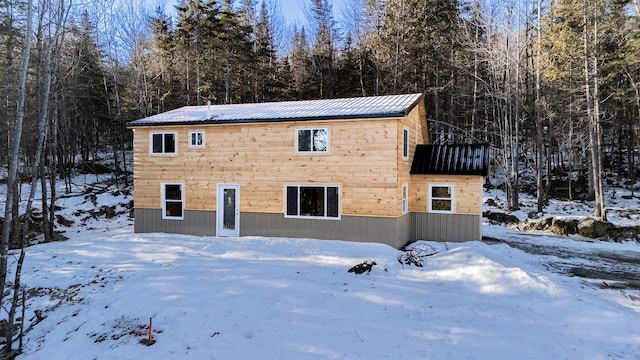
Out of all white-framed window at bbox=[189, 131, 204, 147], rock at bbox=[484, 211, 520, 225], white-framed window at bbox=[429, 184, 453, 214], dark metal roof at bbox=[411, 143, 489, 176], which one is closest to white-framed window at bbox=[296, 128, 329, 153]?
dark metal roof at bbox=[411, 143, 489, 176]

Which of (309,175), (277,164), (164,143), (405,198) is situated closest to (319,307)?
(309,175)

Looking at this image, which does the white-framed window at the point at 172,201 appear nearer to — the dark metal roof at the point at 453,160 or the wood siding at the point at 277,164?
the wood siding at the point at 277,164

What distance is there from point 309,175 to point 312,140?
1224mm

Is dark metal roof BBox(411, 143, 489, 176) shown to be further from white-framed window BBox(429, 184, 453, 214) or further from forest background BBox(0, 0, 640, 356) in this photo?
forest background BBox(0, 0, 640, 356)

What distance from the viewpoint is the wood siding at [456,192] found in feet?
41.2

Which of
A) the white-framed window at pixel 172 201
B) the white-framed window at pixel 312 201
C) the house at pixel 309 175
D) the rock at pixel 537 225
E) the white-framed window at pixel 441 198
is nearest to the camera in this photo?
the house at pixel 309 175

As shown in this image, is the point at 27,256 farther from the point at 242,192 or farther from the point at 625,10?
the point at 625,10

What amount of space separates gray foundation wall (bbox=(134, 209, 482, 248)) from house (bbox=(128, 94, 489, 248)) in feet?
0.11

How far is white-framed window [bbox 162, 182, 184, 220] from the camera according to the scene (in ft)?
44.9

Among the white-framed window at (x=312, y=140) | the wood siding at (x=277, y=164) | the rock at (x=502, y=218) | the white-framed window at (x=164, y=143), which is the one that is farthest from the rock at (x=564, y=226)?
the white-framed window at (x=164, y=143)

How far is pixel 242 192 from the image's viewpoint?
42.4 feet

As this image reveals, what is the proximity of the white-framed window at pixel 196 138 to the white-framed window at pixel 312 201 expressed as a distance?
3949 mm

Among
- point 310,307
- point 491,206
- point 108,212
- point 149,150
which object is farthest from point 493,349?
point 108,212

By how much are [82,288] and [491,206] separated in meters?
21.2
